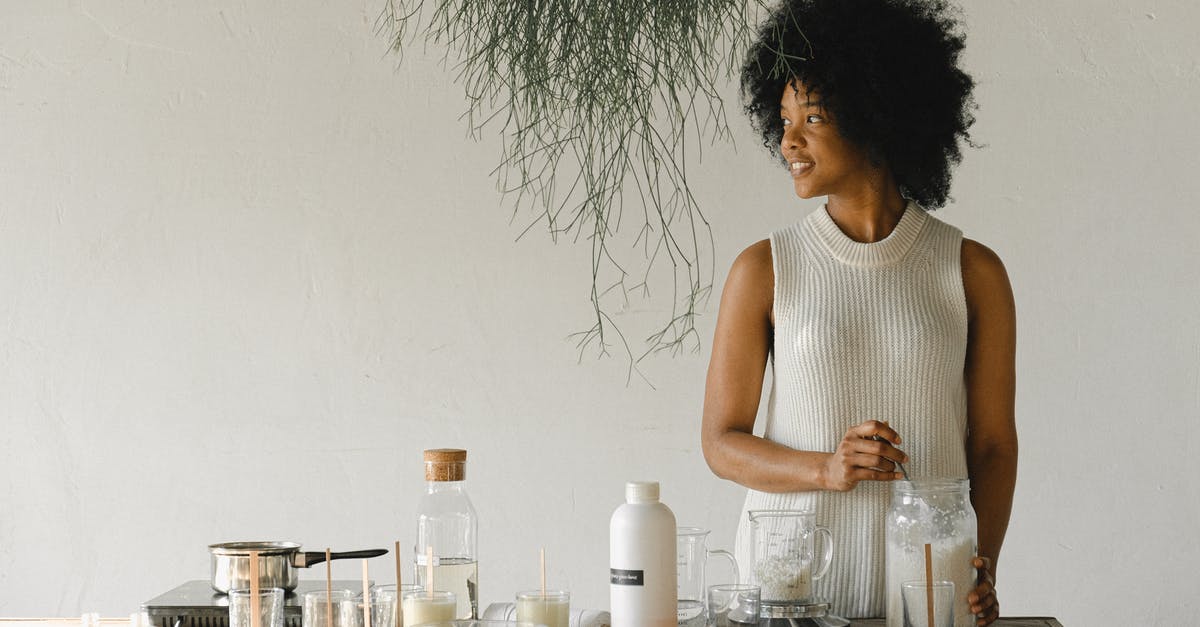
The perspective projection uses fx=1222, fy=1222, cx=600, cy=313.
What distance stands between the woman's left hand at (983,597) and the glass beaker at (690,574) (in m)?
0.28

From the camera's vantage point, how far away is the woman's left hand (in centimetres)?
134

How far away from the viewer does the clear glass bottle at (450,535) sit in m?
1.39

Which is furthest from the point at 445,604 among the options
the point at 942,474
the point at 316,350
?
the point at 316,350

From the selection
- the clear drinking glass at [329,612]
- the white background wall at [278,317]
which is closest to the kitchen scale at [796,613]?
the clear drinking glass at [329,612]

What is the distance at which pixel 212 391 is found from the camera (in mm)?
3014

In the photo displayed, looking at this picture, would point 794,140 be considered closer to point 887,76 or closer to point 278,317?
point 887,76

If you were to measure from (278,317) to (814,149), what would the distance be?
1.67m

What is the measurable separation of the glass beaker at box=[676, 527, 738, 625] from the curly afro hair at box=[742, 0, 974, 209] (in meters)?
0.72

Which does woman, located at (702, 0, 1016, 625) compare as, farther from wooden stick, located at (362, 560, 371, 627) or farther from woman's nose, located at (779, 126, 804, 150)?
wooden stick, located at (362, 560, 371, 627)

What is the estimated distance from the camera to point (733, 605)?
1340mm

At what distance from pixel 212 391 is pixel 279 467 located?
0.25 meters

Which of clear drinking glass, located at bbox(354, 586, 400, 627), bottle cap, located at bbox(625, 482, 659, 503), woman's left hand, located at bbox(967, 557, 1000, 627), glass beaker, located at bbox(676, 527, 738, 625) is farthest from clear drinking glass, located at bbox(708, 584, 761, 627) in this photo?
clear drinking glass, located at bbox(354, 586, 400, 627)

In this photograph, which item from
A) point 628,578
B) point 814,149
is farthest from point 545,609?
point 814,149

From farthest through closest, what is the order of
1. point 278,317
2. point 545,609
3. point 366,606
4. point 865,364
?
point 278,317, point 865,364, point 545,609, point 366,606
